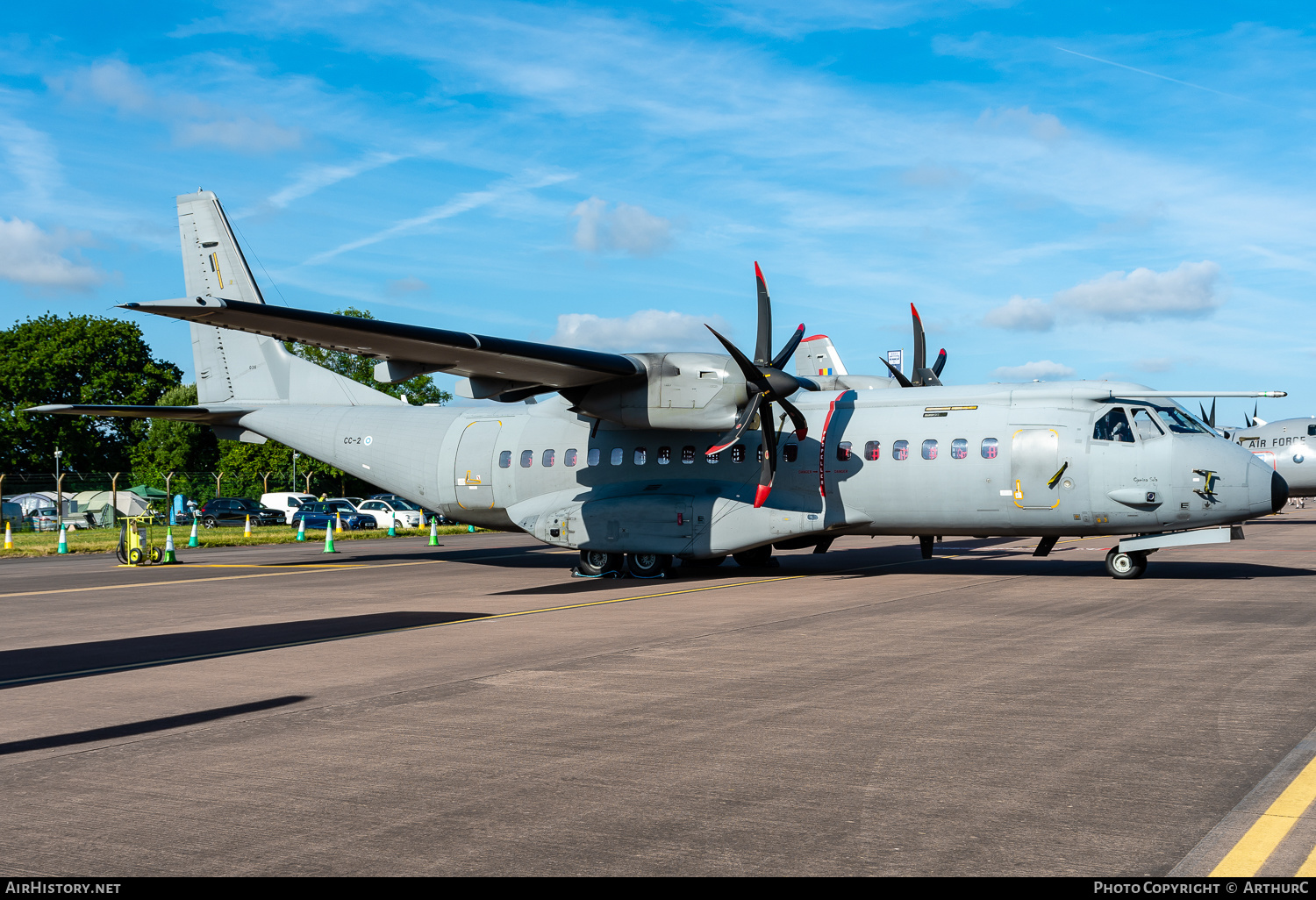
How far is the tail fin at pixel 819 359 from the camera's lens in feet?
104

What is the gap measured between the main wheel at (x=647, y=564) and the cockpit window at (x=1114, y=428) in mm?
8065

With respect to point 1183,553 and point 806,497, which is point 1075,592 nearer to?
point 806,497

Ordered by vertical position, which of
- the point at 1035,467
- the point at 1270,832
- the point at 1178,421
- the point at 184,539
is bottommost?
the point at 184,539

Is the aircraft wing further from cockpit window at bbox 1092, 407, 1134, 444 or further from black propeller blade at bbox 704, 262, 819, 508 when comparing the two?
cockpit window at bbox 1092, 407, 1134, 444

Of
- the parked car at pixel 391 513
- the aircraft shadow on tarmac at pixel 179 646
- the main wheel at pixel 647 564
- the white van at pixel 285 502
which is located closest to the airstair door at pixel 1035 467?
the main wheel at pixel 647 564

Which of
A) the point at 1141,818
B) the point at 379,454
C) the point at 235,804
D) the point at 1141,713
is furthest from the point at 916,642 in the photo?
the point at 379,454

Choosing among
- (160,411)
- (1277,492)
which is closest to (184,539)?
(160,411)

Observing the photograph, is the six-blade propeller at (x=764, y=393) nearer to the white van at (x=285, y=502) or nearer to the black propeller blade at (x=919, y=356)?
the black propeller blade at (x=919, y=356)

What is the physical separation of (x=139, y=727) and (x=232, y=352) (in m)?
19.1

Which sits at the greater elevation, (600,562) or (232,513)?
(232,513)

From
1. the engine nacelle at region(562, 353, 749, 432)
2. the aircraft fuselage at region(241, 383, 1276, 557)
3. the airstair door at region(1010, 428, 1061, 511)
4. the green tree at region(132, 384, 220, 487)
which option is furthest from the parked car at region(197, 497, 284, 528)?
the airstair door at region(1010, 428, 1061, 511)

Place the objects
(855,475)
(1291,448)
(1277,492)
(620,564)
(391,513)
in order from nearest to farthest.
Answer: (1277,492), (855,475), (620,564), (1291,448), (391,513)

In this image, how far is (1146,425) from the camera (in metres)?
17.0

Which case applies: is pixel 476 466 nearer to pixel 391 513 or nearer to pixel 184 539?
pixel 184 539
